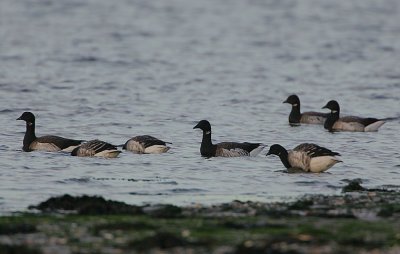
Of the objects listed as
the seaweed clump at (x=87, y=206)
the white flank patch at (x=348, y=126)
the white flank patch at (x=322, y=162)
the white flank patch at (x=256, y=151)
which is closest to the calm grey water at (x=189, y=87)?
the white flank patch at (x=256, y=151)

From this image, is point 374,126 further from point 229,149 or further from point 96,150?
→ point 96,150

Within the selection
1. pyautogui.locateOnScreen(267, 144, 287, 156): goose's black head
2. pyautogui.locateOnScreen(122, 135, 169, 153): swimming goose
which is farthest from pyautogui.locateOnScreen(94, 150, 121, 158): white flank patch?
pyautogui.locateOnScreen(267, 144, 287, 156): goose's black head

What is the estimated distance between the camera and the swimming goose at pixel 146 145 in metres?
25.6

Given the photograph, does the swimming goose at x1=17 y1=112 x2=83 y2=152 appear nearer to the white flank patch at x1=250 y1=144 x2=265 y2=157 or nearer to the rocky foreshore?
the white flank patch at x1=250 y1=144 x2=265 y2=157

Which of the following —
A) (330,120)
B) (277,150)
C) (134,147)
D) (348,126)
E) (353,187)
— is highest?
(330,120)

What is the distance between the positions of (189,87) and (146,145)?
617 inches

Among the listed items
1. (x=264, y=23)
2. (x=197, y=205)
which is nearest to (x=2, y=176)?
(x=197, y=205)

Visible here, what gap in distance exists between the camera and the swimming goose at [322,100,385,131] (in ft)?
101

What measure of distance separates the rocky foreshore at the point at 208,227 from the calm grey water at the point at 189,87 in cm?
160

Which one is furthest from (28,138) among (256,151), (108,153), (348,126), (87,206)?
(87,206)

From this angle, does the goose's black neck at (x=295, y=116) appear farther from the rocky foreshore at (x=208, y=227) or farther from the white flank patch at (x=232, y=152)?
the rocky foreshore at (x=208, y=227)

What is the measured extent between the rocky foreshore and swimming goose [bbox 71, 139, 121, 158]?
721 cm

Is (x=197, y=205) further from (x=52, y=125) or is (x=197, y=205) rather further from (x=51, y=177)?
(x=52, y=125)

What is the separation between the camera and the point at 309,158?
76.4 ft
